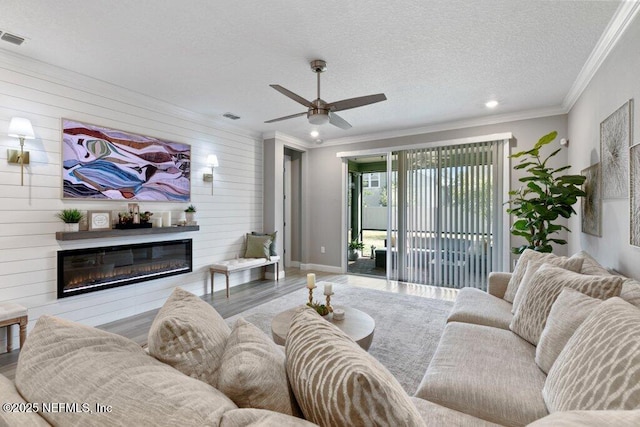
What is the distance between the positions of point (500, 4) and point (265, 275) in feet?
16.4

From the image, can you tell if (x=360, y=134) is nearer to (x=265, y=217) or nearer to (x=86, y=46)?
(x=265, y=217)

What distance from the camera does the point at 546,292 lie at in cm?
185

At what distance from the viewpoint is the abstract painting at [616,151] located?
2262mm

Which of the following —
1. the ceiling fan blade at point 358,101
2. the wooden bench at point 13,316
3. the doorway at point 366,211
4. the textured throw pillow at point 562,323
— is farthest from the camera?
the doorway at point 366,211

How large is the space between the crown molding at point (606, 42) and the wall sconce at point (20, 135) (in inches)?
194

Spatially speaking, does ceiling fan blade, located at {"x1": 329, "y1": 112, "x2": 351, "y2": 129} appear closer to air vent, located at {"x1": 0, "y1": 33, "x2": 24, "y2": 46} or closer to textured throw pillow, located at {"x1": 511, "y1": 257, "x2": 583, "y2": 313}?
textured throw pillow, located at {"x1": 511, "y1": 257, "x2": 583, "y2": 313}

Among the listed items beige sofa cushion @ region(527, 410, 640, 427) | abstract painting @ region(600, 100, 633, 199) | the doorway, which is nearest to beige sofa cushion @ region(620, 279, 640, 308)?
abstract painting @ region(600, 100, 633, 199)

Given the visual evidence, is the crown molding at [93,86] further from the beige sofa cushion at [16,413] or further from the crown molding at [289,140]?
the beige sofa cushion at [16,413]

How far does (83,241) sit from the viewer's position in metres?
3.34

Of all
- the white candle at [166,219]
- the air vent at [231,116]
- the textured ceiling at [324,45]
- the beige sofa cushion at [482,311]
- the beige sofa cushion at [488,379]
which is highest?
the air vent at [231,116]

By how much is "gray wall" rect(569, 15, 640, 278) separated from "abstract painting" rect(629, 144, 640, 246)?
0.23 feet

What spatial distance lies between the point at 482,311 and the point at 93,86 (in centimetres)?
450

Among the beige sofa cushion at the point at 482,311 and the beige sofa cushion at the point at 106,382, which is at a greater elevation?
the beige sofa cushion at the point at 106,382

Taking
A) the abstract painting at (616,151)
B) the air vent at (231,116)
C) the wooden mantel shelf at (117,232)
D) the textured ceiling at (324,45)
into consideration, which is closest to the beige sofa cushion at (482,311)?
the abstract painting at (616,151)
